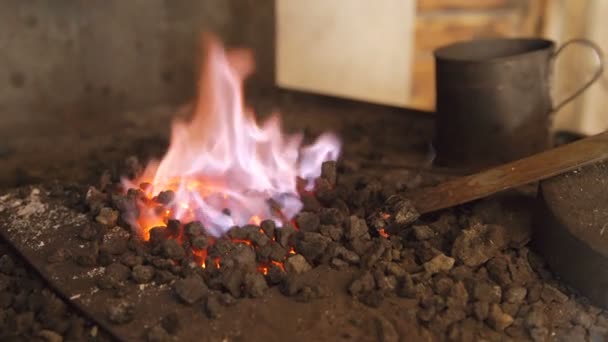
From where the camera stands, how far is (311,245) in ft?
4.30

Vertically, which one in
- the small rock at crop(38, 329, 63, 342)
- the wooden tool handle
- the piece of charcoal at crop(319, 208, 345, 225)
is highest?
the wooden tool handle

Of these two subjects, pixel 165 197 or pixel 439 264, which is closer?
pixel 439 264

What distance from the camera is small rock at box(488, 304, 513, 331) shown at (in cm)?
116

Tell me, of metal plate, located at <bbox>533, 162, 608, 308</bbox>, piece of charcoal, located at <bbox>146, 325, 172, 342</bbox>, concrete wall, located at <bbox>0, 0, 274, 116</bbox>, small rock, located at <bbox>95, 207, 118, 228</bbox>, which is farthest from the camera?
concrete wall, located at <bbox>0, 0, 274, 116</bbox>

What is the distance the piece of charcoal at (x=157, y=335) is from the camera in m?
1.09

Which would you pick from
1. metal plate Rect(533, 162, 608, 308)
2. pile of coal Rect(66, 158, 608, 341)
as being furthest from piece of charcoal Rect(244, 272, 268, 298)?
metal plate Rect(533, 162, 608, 308)

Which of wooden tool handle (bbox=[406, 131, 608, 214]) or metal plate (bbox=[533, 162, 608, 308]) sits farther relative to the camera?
wooden tool handle (bbox=[406, 131, 608, 214])

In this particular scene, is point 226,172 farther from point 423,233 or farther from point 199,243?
point 423,233

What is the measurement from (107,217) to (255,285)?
42 centimetres

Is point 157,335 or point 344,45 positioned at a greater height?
point 344,45

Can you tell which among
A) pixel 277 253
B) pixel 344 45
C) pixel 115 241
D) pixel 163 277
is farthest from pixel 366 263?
pixel 344 45

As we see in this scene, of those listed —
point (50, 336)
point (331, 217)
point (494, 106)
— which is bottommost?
point (50, 336)

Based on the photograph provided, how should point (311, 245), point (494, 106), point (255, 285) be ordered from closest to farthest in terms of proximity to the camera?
point (255, 285) → point (311, 245) → point (494, 106)

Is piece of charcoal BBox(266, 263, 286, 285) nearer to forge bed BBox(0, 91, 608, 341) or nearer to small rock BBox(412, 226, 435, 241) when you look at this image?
forge bed BBox(0, 91, 608, 341)
